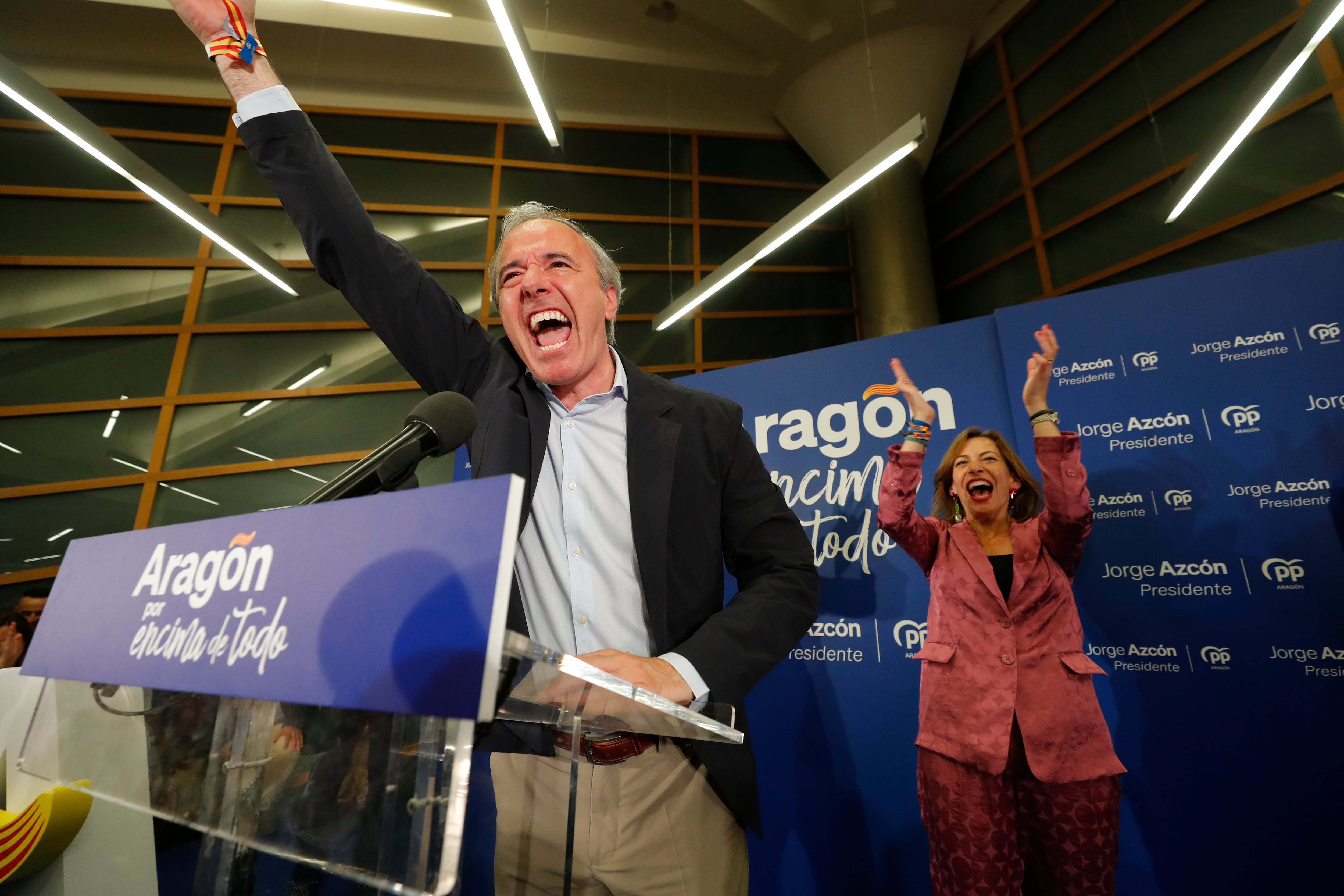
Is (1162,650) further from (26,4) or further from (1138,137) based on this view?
(26,4)

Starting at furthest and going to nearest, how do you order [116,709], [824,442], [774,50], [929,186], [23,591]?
[929,186]
[774,50]
[23,591]
[824,442]
[116,709]

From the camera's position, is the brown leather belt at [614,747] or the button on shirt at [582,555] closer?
the brown leather belt at [614,747]

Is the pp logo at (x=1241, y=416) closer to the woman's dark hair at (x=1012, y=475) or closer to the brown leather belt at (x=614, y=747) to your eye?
the woman's dark hair at (x=1012, y=475)

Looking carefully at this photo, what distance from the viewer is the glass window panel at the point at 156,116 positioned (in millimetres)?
5754

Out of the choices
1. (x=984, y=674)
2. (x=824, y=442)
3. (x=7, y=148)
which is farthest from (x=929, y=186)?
(x=7, y=148)

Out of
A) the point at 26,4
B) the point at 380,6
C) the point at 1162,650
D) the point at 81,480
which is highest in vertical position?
the point at 26,4

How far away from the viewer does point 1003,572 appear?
98.0 inches

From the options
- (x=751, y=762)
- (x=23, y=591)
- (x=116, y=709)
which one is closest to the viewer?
(x=116, y=709)

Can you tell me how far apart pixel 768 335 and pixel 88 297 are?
20.0 feet

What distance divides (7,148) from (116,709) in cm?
770

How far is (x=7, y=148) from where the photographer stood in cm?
548

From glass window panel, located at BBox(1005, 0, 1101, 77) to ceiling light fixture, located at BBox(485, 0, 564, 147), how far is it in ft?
14.9

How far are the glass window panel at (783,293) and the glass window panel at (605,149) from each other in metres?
1.46

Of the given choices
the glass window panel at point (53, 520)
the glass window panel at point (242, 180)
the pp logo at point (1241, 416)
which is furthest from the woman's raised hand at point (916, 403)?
the glass window panel at point (242, 180)
